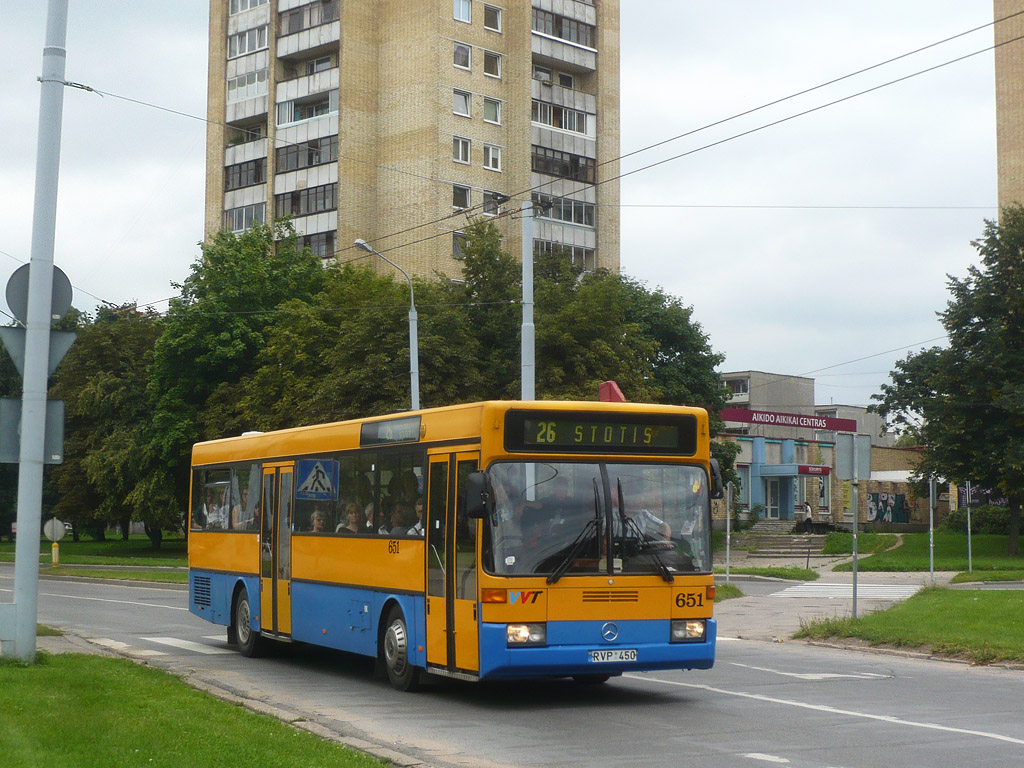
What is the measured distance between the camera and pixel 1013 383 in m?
47.5

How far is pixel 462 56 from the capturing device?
68.0 m

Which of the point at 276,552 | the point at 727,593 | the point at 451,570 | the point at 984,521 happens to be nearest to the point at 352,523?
the point at 276,552

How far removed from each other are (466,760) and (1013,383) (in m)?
42.4

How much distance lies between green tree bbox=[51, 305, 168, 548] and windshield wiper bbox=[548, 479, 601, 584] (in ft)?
146

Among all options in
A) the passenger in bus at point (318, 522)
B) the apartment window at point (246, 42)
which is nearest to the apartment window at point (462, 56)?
the apartment window at point (246, 42)

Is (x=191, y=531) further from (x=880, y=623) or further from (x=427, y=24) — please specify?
(x=427, y=24)

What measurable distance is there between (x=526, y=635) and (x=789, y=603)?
57.6ft

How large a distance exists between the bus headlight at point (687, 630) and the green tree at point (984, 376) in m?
37.3

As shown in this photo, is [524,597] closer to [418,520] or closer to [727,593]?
[418,520]

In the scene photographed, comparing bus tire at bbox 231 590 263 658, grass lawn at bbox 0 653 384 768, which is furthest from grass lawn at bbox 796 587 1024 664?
grass lawn at bbox 0 653 384 768

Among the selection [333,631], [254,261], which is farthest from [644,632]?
[254,261]

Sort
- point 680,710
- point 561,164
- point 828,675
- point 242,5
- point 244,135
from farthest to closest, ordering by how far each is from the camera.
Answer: point 244,135, point 242,5, point 561,164, point 828,675, point 680,710

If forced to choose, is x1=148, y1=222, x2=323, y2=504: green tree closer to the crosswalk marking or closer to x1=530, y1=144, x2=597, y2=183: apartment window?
x1=530, y1=144, x2=597, y2=183: apartment window

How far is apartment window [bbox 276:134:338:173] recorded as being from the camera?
6769 centimetres
